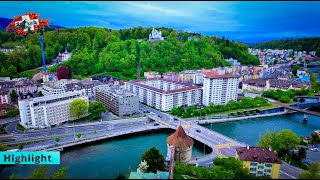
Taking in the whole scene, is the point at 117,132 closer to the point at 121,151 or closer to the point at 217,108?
the point at 121,151

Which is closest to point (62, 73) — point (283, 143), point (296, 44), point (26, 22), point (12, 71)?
point (26, 22)

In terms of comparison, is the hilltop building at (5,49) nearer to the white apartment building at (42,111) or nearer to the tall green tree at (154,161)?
the white apartment building at (42,111)

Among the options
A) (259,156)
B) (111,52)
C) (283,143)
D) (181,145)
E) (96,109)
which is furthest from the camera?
(111,52)

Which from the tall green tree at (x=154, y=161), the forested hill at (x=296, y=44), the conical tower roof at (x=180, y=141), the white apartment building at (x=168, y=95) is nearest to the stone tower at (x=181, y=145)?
the conical tower roof at (x=180, y=141)

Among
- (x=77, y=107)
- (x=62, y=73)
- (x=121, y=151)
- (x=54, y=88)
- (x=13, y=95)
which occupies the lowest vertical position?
(x=121, y=151)

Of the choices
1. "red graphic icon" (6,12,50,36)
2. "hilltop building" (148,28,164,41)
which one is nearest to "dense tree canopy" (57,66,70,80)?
"red graphic icon" (6,12,50,36)

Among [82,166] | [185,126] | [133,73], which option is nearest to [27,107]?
[185,126]
